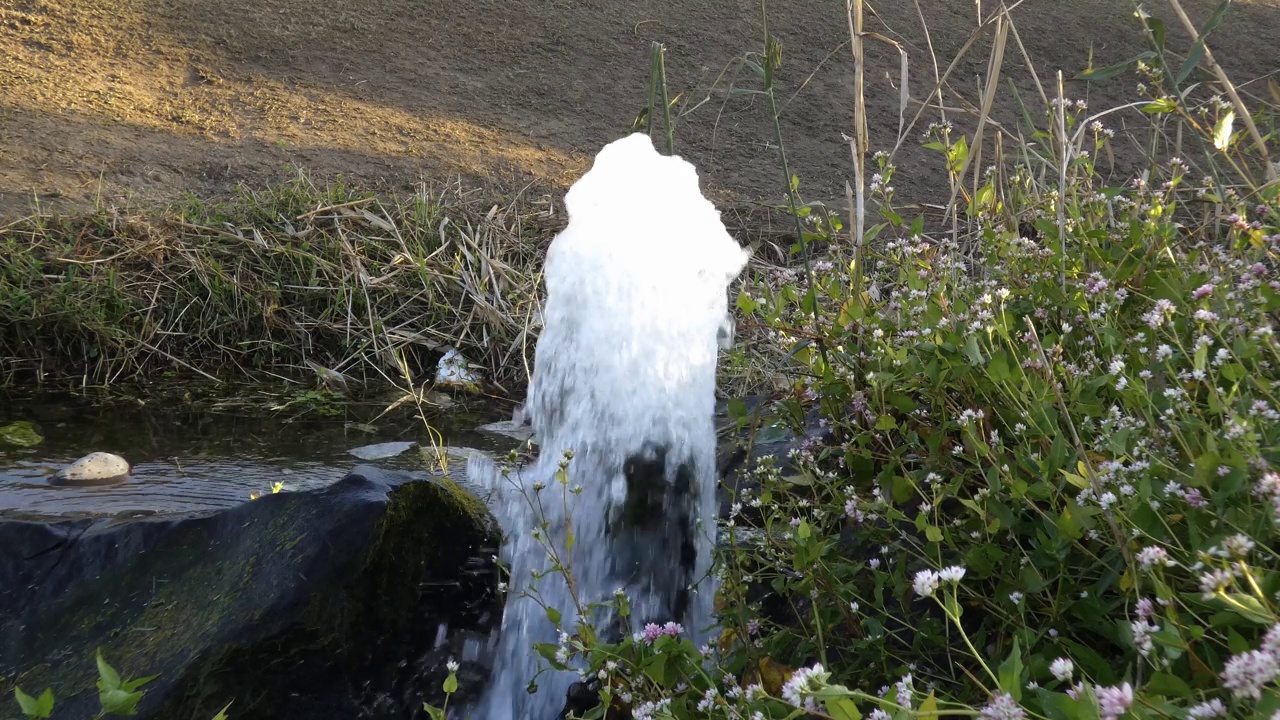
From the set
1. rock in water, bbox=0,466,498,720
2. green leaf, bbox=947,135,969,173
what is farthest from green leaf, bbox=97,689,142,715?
green leaf, bbox=947,135,969,173

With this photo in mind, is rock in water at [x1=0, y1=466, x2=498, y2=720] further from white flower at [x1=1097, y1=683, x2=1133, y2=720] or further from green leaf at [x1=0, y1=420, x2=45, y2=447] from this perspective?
white flower at [x1=1097, y1=683, x2=1133, y2=720]

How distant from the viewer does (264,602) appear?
68.5 inches

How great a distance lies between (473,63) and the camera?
5.84m

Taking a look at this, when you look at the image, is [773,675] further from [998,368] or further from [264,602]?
[264,602]

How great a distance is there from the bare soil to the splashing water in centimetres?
162

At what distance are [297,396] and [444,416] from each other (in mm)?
475

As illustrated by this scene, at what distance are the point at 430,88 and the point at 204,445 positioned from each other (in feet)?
10.1

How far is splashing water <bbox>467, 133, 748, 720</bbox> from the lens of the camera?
6.81 feet

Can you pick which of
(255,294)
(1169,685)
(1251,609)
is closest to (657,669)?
(1169,685)

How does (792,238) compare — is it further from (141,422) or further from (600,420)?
(141,422)

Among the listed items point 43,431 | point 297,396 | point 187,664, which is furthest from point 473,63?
point 187,664

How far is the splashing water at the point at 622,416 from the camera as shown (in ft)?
6.81

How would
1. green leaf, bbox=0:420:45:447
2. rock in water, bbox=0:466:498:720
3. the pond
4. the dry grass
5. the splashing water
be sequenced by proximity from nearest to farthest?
rock in water, bbox=0:466:498:720 → the splashing water → the pond → green leaf, bbox=0:420:45:447 → the dry grass

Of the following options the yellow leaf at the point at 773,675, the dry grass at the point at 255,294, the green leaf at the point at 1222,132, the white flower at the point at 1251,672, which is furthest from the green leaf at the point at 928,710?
the dry grass at the point at 255,294
